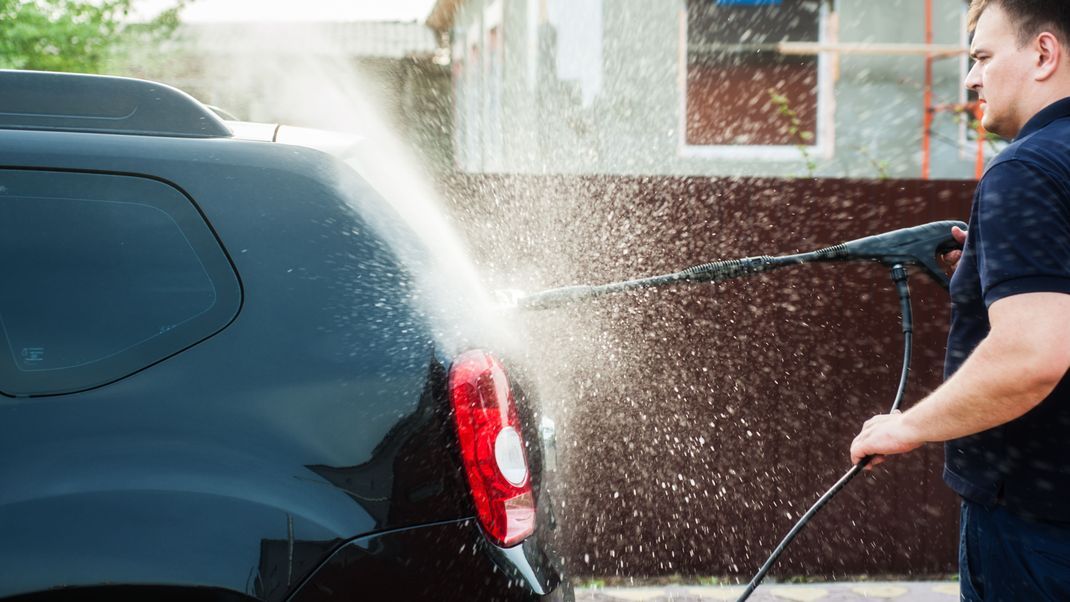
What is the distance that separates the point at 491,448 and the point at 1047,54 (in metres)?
1.34

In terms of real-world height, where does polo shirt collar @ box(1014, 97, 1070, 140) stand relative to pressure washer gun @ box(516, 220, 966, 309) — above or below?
above

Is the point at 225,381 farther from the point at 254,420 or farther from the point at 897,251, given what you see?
the point at 897,251

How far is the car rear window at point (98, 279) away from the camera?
1.82 metres

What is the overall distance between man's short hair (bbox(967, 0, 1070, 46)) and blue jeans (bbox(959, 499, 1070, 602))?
3.08 ft

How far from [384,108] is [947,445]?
15357 mm

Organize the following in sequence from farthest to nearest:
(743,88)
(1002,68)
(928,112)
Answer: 1. (743,88)
2. (928,112)
3. (1002,68)

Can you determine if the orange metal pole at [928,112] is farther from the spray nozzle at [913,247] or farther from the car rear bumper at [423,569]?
the car rear bumper at [423,569]

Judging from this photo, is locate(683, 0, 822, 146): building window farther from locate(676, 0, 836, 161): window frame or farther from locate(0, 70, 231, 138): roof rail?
locate(0, 70, 231, 138): roof rail

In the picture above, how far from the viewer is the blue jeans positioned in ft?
5.90

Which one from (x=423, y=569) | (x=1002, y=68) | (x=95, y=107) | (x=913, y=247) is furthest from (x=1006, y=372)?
(x=95, y=107)

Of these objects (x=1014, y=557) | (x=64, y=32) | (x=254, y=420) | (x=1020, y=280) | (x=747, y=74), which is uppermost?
(x=64, y=32)

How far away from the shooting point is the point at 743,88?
9.45 m

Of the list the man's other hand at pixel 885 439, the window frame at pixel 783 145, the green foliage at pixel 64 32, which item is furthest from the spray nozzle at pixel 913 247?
the green foliage at pixel 64 32

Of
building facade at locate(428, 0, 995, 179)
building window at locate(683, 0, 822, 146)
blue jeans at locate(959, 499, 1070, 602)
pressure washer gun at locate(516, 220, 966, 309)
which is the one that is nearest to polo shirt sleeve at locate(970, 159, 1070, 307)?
blue jeans at locate(959, 499, 1070, 602)
